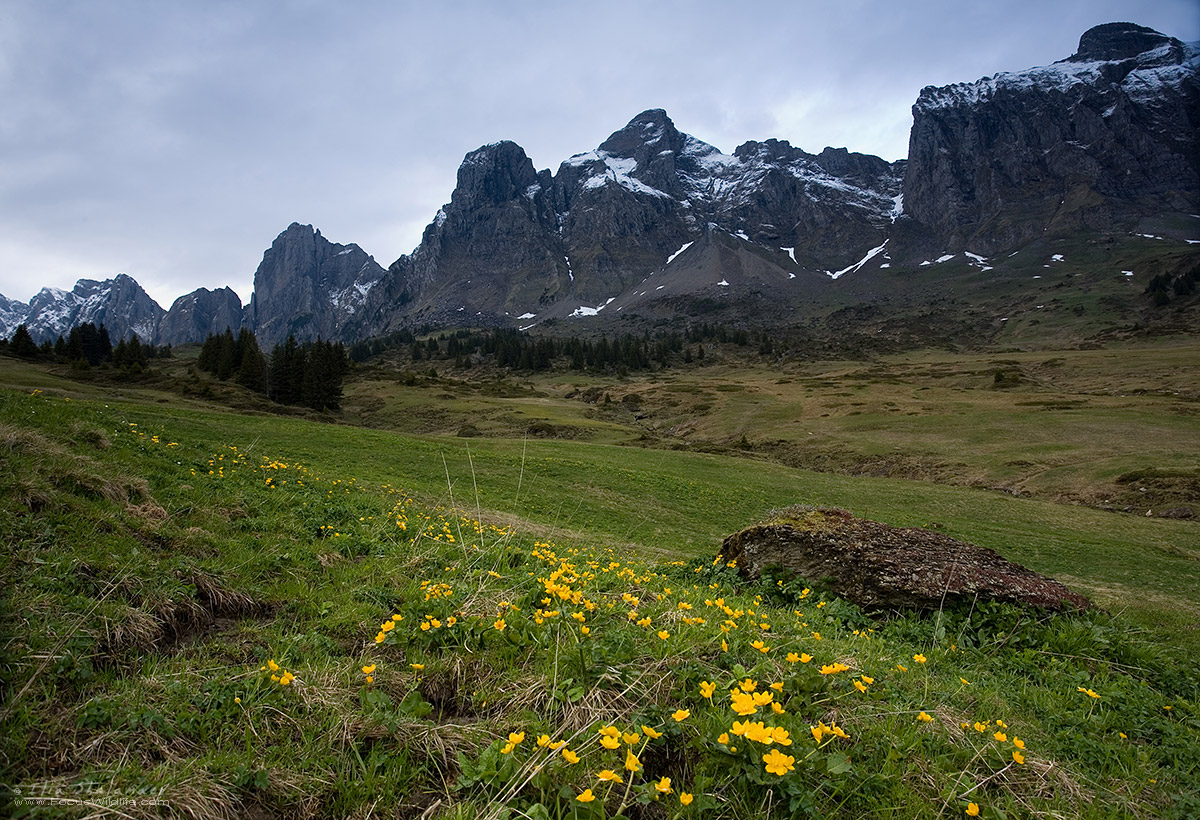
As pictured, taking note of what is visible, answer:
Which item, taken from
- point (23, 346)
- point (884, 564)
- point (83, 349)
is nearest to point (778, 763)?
point (884, 564)

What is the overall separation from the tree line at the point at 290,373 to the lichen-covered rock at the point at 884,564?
2417 inches

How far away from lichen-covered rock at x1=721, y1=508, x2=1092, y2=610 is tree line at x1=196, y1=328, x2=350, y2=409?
6139 cm

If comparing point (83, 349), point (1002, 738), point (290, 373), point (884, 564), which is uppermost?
point (83, 349)

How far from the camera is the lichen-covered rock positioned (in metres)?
7.35

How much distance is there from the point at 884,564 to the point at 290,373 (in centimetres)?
7102

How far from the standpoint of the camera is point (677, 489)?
26578 mm

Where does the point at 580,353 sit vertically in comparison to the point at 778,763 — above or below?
above

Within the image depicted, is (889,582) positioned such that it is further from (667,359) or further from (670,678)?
(667,359)

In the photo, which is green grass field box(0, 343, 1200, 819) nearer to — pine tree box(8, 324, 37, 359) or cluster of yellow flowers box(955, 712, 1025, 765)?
cluster of yellow flowers box(955, 712, 1025, 765)

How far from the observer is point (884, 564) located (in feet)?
25.6

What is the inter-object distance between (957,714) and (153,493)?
32.4ft

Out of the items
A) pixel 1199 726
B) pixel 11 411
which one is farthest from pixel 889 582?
pixel 11 411

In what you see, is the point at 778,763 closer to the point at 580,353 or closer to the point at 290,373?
the point at 290,373

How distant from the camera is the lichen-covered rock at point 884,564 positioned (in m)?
7.35
